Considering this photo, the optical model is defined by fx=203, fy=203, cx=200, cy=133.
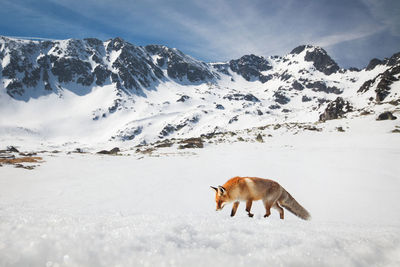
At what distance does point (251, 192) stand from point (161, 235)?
7.40 ft

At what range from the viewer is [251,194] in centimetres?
376

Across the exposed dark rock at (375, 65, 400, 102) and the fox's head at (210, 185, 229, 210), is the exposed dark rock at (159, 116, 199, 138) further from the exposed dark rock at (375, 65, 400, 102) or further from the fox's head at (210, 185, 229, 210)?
the fox's head at (210, 185, 229, 210)

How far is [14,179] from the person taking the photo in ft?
30.3

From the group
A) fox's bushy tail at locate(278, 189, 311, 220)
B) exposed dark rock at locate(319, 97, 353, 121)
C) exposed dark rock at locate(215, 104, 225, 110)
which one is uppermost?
exposed dark rock at locate(215, 104, 225, 110)

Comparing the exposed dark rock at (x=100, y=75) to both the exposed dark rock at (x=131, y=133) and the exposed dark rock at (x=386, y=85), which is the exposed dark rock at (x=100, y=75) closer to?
the exposed dark rock at (x=131, y=133)

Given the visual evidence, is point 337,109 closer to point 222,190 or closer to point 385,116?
point 385,116

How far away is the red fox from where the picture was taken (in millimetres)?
3531

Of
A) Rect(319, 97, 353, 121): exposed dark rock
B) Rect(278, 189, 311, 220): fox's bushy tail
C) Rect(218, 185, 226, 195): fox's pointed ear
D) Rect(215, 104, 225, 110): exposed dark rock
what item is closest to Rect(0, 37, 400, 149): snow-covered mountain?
Rect(215, 104, 225, 110): exposed dark rock

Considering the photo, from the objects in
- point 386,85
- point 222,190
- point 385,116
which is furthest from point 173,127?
point 222,190

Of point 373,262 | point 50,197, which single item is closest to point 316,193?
point 373,262

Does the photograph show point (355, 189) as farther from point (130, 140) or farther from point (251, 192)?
point (130, 140)

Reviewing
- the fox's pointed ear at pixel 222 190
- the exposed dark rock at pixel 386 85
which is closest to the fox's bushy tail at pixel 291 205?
the fox's pointed ear at pixel 222 190

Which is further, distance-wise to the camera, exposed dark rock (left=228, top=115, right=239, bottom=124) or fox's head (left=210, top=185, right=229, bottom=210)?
exposed dark rock (left=228, top=115, right=239, bottom=124)

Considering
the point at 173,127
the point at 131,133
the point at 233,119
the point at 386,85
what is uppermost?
the point at 386,85
